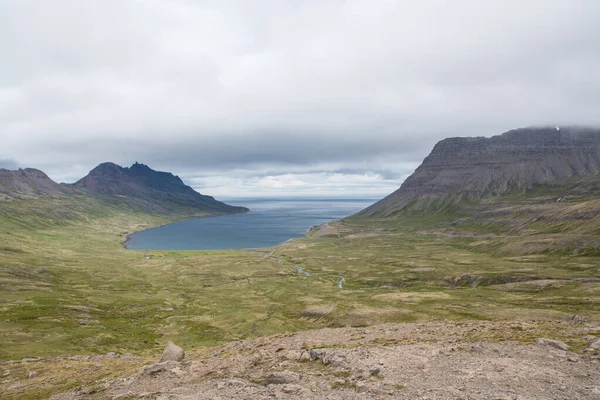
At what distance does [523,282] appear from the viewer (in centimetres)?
13675

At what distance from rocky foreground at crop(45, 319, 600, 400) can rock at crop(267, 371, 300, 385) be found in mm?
93

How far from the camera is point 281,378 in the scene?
102 feet

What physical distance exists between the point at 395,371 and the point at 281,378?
34.7 feet

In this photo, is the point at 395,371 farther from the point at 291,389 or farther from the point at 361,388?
the point at 291,389

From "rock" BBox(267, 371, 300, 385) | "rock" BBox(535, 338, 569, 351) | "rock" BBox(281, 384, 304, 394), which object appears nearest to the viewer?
"rock" BBox(281, 384, 304, 394)

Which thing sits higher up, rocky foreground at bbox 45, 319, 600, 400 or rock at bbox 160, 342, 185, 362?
rocky foreground at bbox 45, 319, 600, 400

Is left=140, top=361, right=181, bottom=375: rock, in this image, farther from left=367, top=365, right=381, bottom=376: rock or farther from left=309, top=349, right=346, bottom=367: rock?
left=367, top=365, right=381, bottom=376: rock

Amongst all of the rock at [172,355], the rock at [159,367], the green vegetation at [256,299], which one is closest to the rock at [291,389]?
the rock at [159,367]

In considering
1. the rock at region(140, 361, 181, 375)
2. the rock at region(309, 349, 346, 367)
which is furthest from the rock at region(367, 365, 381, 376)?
the rock at region(140, 361, 181, 375)

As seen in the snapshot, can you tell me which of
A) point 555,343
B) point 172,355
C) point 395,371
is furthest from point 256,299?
point 555,343

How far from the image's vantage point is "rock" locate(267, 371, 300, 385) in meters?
30.9

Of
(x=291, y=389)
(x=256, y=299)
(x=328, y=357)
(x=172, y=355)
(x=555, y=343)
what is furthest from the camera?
(x=256, y=299)

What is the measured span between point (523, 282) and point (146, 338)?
456ft

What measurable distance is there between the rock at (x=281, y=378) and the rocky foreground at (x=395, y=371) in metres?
0.09
